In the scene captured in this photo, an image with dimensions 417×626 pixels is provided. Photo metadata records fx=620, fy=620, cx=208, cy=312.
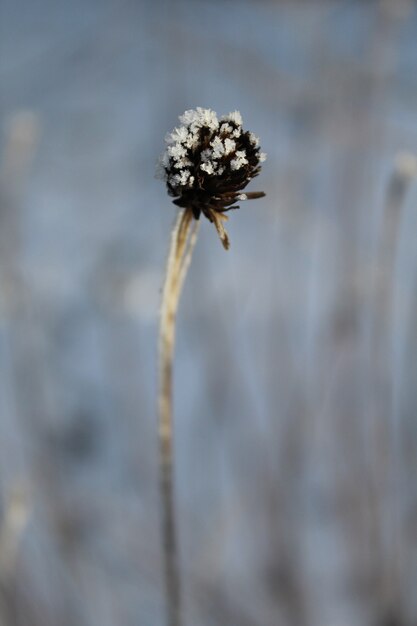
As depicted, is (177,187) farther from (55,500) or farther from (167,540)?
(55,500)

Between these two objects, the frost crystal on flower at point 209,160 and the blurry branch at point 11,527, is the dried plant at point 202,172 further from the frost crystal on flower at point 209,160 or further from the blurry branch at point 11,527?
the blurry branch at point 11,527

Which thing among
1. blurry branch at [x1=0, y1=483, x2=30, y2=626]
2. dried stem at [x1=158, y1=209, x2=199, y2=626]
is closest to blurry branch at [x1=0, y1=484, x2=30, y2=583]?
blurry branch at [x1=0, y1=483, x2=30, y2=626]

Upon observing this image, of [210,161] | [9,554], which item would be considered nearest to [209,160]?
[210,161]

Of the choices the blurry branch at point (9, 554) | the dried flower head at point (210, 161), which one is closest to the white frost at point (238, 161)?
the dried flower head at point (210, 161)

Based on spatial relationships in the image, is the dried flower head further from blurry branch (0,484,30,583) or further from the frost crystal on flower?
blurry branch (0,484,30,583)

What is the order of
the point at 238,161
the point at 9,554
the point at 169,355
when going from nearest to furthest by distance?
the point at 238,161 → the point at 169,355 → the point at 9,554

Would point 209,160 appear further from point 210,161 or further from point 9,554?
point 9,554

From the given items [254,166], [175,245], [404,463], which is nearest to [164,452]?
[175,245]
